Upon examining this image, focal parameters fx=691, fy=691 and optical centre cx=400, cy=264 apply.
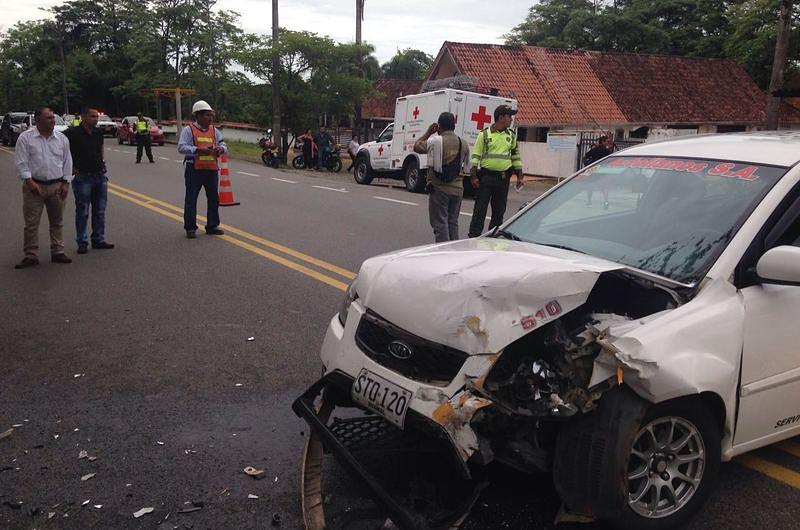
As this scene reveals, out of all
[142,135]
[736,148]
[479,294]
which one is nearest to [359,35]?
[142,135]

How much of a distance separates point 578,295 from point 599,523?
3.23 ft

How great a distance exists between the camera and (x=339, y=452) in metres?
2.76

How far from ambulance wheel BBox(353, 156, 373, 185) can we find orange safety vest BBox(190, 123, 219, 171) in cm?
1196

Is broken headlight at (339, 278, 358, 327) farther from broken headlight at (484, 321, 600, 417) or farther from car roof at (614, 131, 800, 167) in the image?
car roof at (614, 131, 800, 167)

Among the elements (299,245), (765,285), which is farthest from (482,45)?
(765,285)

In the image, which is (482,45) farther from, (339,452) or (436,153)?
(339,452)

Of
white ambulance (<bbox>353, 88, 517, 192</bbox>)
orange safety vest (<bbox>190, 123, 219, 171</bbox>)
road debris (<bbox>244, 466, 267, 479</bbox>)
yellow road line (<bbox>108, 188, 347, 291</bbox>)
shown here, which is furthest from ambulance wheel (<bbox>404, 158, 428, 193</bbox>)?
road debris (<bbox>244, 466, 267, 479</bbox>)

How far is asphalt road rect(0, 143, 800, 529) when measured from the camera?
3.07 metres

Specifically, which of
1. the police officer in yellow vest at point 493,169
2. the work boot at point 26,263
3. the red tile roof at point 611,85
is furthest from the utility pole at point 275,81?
the work boot at point 26,263

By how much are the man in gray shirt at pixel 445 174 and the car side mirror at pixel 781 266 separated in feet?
15.7

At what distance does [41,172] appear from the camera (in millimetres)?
7770

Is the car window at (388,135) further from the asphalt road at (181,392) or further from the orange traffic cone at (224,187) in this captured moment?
the asphalt road at (181,392)

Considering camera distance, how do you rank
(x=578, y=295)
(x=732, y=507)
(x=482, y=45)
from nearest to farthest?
(x=578, y=295) → (x=732, y=507) → (x=482, y=45)

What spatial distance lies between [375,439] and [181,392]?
178cm
